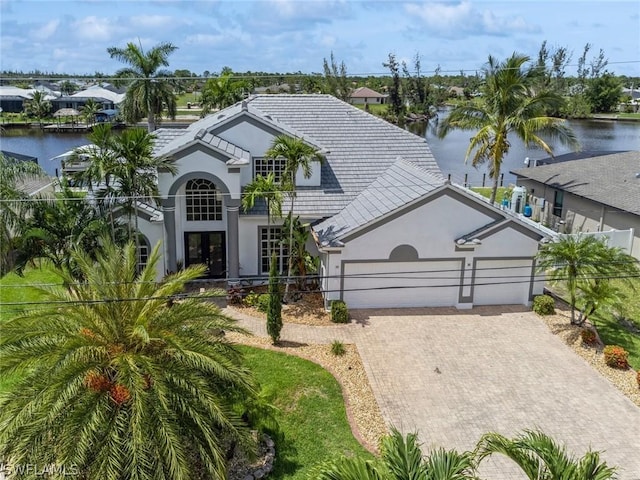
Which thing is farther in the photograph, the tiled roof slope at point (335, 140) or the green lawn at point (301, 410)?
the tiled roof slope at point (335, 140)

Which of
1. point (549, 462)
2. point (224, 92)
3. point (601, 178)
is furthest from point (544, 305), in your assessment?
point (224, 92)

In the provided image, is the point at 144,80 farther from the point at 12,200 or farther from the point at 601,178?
the point at 601,178

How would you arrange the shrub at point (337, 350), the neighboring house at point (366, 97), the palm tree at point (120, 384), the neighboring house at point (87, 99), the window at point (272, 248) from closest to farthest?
1. the palm tree at point (120, 384)
2. the shrub at point (337, 350)
3. the window at point (272, 248)
4. the neighboring house at point (87, 99)
5. the neighboring house at point (366, 97)

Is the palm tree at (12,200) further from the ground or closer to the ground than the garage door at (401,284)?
further from the ground

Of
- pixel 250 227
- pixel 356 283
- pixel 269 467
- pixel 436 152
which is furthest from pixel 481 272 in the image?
pixel 436 152

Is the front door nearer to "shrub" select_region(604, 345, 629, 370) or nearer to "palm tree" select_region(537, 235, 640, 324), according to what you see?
"palm tree" select_region(537, 235, 640, 324)

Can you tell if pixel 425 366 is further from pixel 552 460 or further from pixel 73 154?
pixel 73 154

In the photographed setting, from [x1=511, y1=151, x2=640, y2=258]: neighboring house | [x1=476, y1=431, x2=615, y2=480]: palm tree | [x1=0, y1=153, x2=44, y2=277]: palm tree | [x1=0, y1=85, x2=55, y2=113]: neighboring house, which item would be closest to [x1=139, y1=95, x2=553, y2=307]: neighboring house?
[x1=0, y1=153, x2=44, y2=277]: palm tree

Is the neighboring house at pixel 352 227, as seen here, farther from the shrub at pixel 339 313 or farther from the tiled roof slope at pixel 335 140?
the shrub at pixel 339 313

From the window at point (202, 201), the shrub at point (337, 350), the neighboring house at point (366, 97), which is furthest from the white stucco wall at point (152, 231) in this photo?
the neighboring house at point (366, 97)
